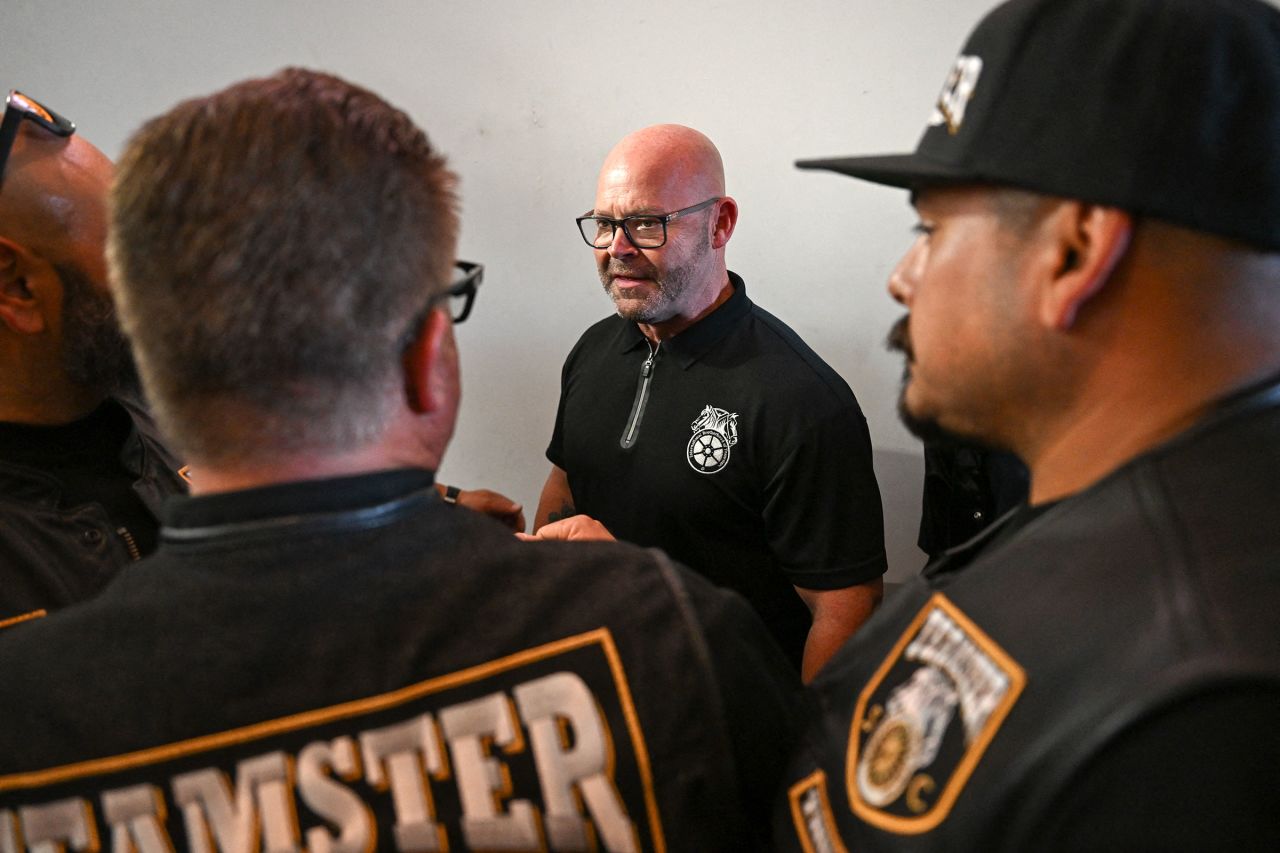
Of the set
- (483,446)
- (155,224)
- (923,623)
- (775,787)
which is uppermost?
(155,224)

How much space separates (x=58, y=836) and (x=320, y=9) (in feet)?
6.09

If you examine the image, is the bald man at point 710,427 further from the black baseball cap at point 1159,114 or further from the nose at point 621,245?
the black baseball cap at point 1159,114

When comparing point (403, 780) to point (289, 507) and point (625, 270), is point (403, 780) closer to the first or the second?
point (289, 507)

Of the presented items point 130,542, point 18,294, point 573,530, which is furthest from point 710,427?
point 18,294

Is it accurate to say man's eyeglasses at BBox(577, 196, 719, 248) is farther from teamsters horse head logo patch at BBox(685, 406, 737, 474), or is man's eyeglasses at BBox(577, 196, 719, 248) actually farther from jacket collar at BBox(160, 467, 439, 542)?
jacket collar at BBox(160, 467, 439, 542)

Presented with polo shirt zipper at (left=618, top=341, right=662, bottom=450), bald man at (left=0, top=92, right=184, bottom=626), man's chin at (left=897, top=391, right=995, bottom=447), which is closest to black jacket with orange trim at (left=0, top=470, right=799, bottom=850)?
man's chin at (left=897, top=391, right=995, bottom=447)

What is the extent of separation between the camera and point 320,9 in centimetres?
197

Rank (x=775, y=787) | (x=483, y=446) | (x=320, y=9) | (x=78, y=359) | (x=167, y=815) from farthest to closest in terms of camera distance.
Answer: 1. (x=483, y=446)
2. (x=320, y=9)
3. (x=78, y=359)
4. (x=775, y=787)
5. (x=167, y=815)

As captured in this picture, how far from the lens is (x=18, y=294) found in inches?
39.2

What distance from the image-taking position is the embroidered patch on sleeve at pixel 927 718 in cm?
53

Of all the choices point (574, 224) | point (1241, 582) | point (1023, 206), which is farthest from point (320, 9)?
point (1241, 582)

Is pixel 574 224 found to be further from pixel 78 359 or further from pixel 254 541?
pixel 254 541

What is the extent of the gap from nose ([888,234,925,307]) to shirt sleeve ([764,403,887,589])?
0.75 metres

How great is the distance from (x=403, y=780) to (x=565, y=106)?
161 centimetres
